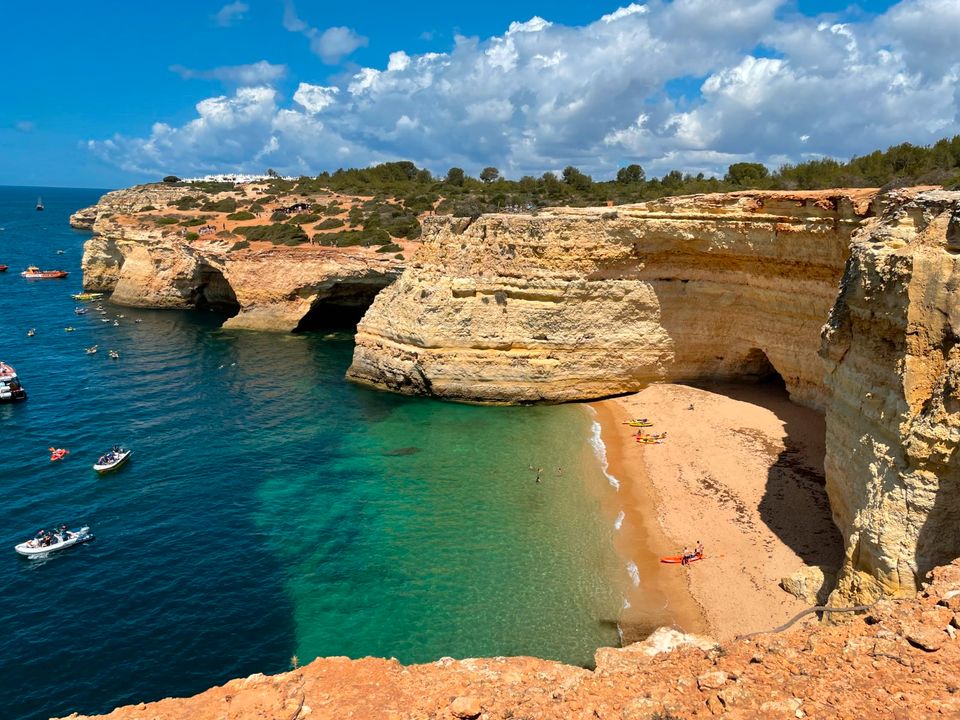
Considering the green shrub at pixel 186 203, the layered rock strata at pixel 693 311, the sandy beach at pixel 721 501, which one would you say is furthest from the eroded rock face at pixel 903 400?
the green shrub at pixel 186 203

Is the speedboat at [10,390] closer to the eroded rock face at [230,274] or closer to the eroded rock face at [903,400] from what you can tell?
the eroded rock face at [230,274]

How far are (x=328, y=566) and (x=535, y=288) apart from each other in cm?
1484

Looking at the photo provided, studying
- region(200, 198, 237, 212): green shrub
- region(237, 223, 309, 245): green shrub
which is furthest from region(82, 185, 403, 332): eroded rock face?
region(200, 198, 237, 212): green shrub

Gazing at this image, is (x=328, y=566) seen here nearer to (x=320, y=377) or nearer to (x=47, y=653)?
(x=47, y=653)

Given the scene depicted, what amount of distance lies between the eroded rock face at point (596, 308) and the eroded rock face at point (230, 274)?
33.1 feet

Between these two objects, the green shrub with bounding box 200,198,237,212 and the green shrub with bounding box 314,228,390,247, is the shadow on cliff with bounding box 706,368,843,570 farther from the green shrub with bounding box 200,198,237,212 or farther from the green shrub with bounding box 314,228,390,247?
the green shrub with bounding box 200,198,237,212

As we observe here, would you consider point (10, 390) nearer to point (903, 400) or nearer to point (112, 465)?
point (112, 465)

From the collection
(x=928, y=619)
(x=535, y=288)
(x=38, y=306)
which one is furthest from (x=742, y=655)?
(x=38, y=306)

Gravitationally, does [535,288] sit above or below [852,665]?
above

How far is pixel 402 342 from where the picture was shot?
28.7 metres

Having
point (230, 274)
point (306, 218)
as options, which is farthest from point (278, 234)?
point (306, 218)

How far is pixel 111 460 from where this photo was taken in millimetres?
21688

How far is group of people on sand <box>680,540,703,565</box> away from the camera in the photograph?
16250 millimetres

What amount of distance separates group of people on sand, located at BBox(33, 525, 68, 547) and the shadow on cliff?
66.5 ft
